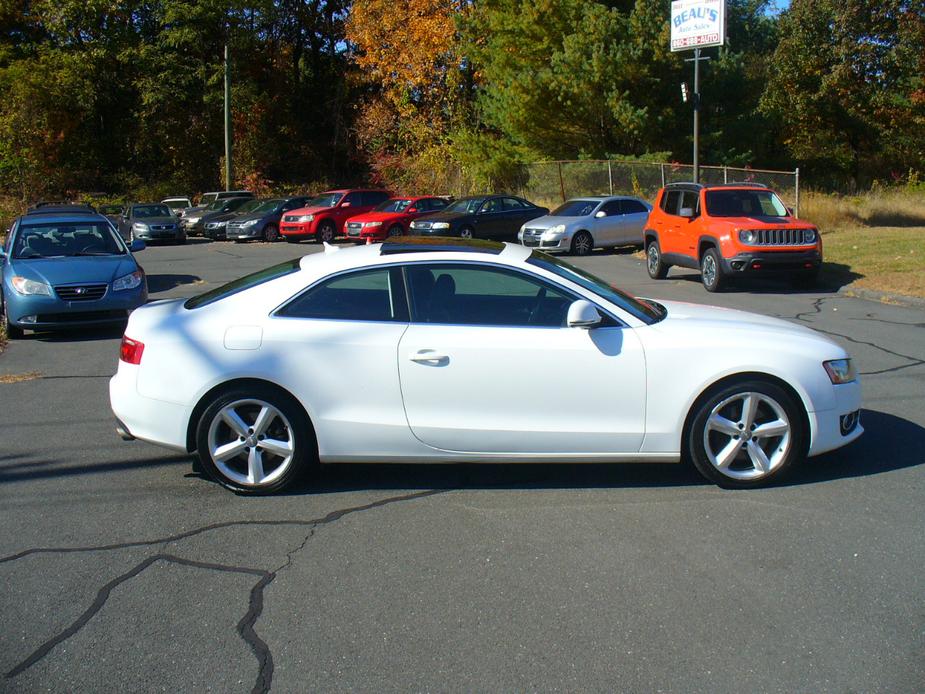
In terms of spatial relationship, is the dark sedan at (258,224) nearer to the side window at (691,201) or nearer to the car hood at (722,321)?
the side window at (691,201)

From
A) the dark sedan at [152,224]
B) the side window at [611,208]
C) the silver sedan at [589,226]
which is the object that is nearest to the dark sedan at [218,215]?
A: the dark sedan at [152,224]

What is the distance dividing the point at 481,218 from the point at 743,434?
20483 mm

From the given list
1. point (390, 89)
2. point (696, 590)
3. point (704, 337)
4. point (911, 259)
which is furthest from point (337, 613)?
point (390, 89)

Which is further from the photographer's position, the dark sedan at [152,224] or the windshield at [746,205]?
the dark sedan at [152,224]

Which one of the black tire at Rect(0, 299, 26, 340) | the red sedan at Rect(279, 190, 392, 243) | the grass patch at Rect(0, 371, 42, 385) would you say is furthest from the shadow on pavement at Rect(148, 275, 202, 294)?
the red sedan at Rect(279, 190, 392, 243)

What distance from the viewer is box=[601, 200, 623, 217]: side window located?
926 inches

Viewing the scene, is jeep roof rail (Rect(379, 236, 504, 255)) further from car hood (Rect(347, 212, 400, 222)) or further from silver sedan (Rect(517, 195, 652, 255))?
car hood (Rect(347, 212, 400, 222))

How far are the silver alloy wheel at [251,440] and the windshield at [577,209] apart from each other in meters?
18.5

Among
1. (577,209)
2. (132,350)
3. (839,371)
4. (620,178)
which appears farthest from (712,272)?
(620,178)

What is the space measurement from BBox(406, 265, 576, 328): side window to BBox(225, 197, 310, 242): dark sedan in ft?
83.8

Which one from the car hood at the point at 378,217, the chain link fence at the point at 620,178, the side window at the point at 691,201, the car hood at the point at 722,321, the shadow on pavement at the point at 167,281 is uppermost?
the chain link fence at the point at 620,178

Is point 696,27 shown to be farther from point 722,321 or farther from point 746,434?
point 746,434

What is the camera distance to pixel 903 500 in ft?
17.9

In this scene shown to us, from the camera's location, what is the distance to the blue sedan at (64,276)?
11781mm
